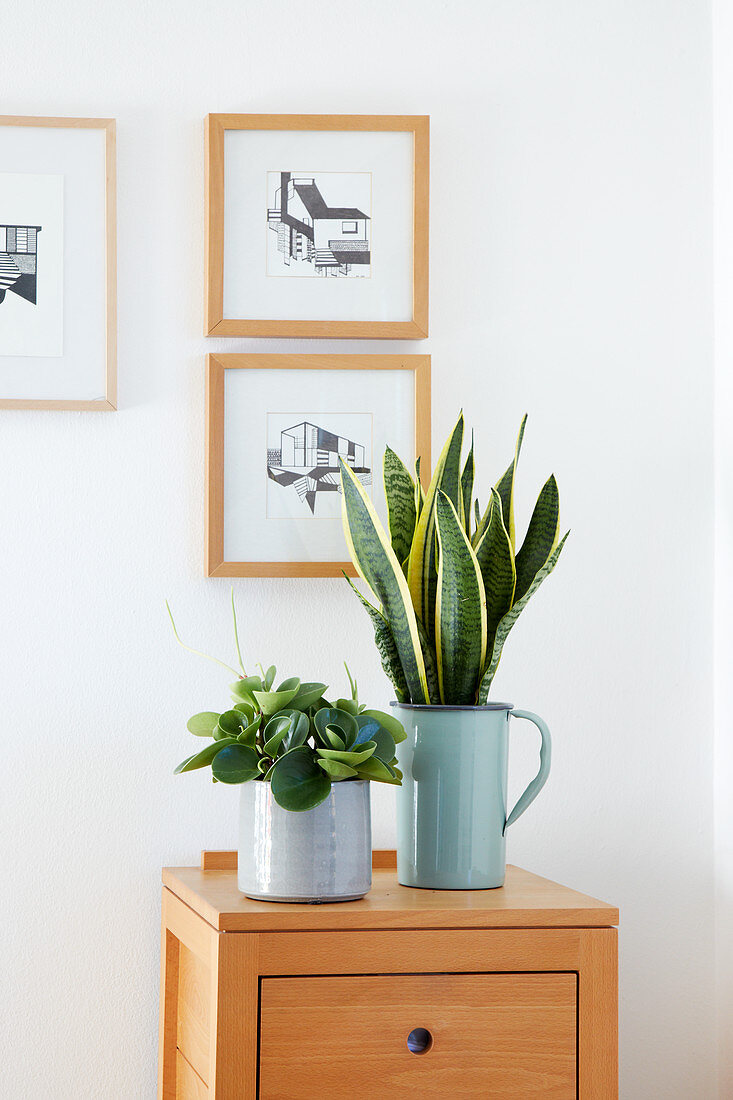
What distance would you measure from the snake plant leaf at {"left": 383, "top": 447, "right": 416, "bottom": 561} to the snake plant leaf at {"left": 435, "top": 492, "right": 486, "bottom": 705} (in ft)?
0.31

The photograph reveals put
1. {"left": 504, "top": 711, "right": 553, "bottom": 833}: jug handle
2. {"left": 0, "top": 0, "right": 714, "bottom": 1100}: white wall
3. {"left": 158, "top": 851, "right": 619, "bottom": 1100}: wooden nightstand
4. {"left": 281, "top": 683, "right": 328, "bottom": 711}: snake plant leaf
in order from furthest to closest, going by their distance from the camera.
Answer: {"left": 0, "top": 0, "right": 714, "bottom": 1100}: white wall
{"left": 504, "top": 711, "right": 553, "bottom": 833}: jug handle
{"left": 281, "top": 683, "right": 328, "bottom": 711}: snake plant leaf
{"left": 158, "top": 851, "right": 619, "bottom": 1100}: wooden nightstand

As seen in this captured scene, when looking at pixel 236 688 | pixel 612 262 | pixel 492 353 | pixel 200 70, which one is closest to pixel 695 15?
pixel 612 262

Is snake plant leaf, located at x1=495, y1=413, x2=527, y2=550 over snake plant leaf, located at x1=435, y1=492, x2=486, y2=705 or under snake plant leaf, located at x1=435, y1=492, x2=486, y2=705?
over

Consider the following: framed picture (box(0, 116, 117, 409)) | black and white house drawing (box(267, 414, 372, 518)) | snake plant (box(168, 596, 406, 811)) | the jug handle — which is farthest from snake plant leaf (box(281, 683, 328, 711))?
framed picture (box(0, 116, 117, 409))

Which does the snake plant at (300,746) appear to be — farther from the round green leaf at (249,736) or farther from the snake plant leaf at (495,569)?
→ the snake plant leaf at (495,569)

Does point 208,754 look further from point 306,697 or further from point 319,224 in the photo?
point 319,224

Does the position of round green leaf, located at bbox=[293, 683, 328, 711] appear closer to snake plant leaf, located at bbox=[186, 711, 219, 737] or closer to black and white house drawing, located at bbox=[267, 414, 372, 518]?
snake plant leaf, located at bbox=[186, 711, 219, 737]

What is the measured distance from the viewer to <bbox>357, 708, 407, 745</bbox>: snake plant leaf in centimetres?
96

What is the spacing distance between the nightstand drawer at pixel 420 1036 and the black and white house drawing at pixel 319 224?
2.62ft

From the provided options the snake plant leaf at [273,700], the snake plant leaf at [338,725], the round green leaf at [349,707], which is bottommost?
the snake plant leaf at [338,725]

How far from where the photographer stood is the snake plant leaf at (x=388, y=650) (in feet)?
3.53

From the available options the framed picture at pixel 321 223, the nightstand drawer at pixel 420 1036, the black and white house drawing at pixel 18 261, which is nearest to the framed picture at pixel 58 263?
the black and white house drawing at pixel 18 261

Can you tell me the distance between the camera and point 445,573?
102 cm

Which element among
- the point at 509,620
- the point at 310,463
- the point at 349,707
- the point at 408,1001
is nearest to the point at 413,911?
Result: the point at 408,1001
